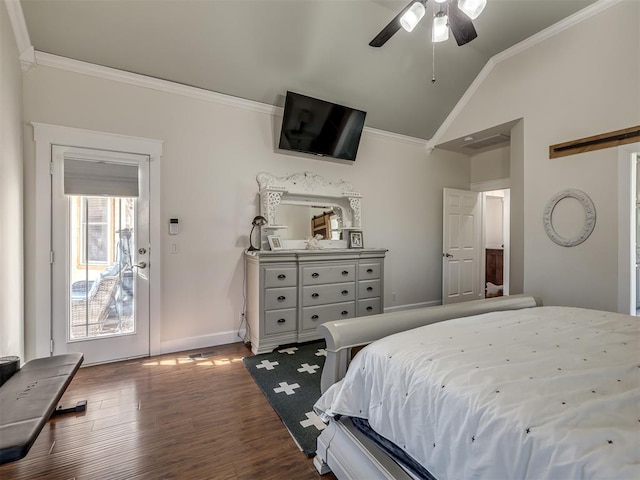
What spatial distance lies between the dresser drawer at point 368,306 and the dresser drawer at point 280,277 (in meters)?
1.00

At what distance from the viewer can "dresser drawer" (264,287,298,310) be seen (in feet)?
10.2

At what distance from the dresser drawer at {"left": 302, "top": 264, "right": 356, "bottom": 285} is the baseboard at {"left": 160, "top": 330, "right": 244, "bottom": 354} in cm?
105

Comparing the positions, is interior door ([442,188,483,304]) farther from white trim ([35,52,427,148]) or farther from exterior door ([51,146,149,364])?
exterior door ([51,146,149,364])

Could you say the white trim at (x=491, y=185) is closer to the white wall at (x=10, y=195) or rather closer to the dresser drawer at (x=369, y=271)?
the dresser drawer at (x=369, y=271)

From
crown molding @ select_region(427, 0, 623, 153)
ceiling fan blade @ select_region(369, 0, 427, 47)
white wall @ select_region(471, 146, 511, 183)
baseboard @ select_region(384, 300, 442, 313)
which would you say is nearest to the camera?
ceiling fan blade @ select_region(369, 0, 427, 47)

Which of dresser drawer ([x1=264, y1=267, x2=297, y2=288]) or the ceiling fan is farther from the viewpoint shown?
dresser drawer ([x1=264, y1=267, x2=297, y2=288])

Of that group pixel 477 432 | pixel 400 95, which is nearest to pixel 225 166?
pixel 400 95

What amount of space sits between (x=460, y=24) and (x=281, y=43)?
1744mm

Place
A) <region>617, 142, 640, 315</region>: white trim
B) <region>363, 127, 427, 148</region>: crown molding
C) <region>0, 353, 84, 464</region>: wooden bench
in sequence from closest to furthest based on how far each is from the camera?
<region>0, 353, 84, 464</region>: wooden bench
<region>617, 142, 640, 315</region>: white trim
<region>363, 127, 427, 148</region>: crown molding

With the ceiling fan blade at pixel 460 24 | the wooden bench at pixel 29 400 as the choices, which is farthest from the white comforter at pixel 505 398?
the ceiling fan blade at pixel 460 24

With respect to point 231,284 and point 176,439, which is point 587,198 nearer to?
point 231,284

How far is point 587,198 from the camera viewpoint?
3047 mm

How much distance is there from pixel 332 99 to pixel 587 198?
9.99 ft

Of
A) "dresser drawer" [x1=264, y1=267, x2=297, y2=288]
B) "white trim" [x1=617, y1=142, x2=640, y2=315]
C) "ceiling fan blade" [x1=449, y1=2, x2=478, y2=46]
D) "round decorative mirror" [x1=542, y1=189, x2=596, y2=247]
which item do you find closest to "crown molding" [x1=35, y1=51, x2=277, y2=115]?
→ "dresser drawer" [x1=264, y1=267, x2=297, y2=288]
